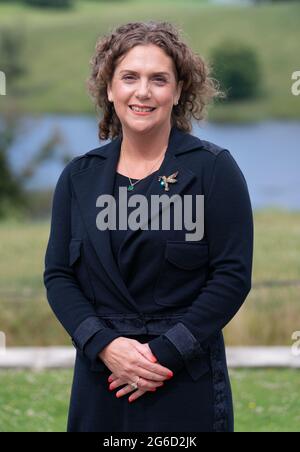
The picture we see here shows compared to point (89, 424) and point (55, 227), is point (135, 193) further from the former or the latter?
point (89, 424)

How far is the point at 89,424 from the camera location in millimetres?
2572

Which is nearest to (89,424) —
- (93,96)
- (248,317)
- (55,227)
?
(55,227)

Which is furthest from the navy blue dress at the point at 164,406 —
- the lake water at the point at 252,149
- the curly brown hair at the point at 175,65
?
the lake water at the point at 252,149

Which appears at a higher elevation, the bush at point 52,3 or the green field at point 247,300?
the bush at point 52,3

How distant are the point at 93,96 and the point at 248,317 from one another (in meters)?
3.97

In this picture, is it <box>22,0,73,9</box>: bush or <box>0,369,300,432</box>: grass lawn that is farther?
<box>22,0,73,9</box>: bush

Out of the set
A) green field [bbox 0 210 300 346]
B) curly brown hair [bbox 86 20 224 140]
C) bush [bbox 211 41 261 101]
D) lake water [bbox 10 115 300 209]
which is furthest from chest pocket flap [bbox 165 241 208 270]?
bush [bbox 211 41 261 101]

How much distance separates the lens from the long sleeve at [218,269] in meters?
2.47

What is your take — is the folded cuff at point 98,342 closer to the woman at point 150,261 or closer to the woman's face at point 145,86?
the woman at point 150,261

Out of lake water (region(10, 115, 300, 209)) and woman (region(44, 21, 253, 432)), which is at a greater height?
lake water (region(10, 115, 300, 209))

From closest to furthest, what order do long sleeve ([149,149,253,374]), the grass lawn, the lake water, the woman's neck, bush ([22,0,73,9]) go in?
long sleeve ([149,149,253,374])
the woman's neck
the grass lawn
the lake water
bush ([22,0,73,9])

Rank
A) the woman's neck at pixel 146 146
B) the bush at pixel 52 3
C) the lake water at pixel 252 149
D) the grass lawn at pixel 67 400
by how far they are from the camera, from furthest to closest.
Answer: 1. the bush at pixel 52 3
2. the lake water at pixel 252 149
3. the grass lawn at pixel 67 400
4. the woman's neck at pixel 146 146

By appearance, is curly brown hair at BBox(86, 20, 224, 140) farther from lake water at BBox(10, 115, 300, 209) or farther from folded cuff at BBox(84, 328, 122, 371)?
lake water at BBox(10, 115, 300, 209)

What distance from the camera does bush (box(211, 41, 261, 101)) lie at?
10.7 m
